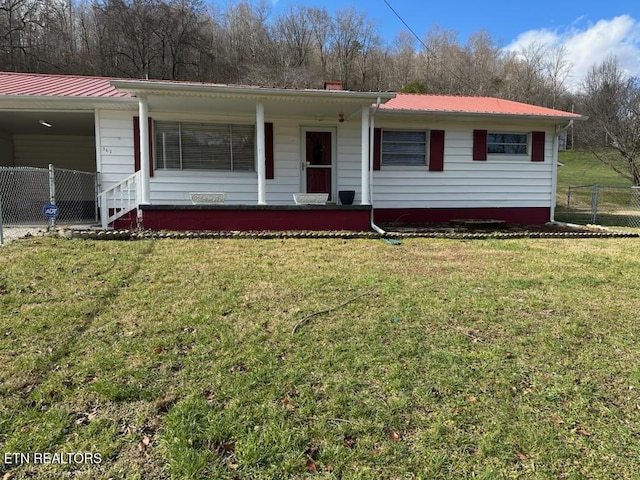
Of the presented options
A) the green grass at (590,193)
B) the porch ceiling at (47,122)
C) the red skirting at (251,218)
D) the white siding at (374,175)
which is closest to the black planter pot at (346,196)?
the white siding at (374,175)

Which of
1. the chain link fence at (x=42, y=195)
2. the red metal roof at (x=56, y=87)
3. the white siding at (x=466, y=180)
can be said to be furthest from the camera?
the white siding at (x=466, y=180)

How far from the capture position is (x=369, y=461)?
2.01m

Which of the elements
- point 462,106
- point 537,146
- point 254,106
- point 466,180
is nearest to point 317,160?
point 254,106

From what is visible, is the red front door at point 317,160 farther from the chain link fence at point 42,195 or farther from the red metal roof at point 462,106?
the chain link fence at point 42,195

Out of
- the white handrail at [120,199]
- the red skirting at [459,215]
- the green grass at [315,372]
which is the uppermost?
the white handrail at [120,199]

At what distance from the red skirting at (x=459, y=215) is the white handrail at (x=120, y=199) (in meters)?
5.30

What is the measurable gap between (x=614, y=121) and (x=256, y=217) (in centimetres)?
2088

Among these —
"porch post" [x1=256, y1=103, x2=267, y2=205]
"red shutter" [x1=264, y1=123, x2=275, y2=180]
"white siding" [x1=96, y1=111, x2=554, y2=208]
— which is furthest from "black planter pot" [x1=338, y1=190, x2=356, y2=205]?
"porch post" [x1=256, y1=103, x2=267, y2=205]

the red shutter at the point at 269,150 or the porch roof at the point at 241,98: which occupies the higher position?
the porch roof at the point at 241,98

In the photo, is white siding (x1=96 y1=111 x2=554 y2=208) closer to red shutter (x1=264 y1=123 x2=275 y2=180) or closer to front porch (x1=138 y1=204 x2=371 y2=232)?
red shutter (x1=264 y1=123 x2=275 y2=180)

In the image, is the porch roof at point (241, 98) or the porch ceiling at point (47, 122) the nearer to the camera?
the porch roof at point (241, 98)

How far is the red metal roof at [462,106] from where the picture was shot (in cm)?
1001

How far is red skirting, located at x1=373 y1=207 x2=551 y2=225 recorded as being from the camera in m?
10.2

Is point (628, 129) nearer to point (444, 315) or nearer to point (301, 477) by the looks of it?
point (444, 315)
